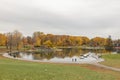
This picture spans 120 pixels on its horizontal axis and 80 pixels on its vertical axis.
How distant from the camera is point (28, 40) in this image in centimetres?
16625

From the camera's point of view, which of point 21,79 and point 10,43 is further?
point 10,43

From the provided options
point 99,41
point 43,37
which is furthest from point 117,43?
point 43,37

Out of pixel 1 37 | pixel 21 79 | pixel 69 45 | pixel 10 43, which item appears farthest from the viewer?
pixel 69 45

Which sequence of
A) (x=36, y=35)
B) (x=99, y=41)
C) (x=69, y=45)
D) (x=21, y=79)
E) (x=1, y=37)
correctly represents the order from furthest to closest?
1. (x=99, y=41)
2. (x=69, y=45)
3. (x=36, y=35)
4. (x=1, y=37)
5. (x=21, y=79)

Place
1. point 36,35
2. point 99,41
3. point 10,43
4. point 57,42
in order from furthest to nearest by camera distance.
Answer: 1. point 99,41
2. point 57,42
3. point 36,35
4. point 10,43

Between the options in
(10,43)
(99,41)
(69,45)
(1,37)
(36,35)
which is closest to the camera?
(10,43)

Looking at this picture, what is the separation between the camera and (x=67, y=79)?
14.4 meters

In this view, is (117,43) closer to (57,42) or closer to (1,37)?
(57,42)

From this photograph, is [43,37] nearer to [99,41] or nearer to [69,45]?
[69,45]

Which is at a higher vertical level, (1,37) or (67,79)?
(1,37)

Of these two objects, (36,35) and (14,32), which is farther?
(36,35)

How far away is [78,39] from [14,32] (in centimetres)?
8023

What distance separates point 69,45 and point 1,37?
72796 millimetres

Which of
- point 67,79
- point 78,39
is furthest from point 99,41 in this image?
point 67,79
